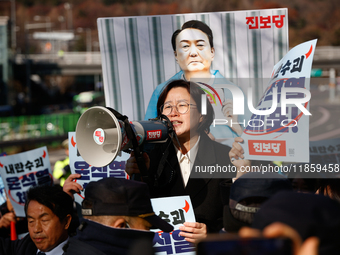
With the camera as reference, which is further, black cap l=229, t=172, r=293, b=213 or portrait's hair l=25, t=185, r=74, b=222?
portrait's hair l=25, t=185, r=74, b=222

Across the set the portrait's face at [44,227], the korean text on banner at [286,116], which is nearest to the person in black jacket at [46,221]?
the portrait's face at [44,227]

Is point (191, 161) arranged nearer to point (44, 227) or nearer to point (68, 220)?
point (68, 220)

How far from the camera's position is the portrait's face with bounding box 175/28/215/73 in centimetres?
259

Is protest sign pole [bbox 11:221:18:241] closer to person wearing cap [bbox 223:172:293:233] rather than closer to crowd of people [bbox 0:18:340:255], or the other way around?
crowd of people [bbox 0:18:340:255]

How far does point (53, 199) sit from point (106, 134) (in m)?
0.60

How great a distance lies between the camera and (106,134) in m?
2.09

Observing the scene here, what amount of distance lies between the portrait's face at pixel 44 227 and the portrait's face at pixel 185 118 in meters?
0.89

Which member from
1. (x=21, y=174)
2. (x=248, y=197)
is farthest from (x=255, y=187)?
(x=21, y=174)

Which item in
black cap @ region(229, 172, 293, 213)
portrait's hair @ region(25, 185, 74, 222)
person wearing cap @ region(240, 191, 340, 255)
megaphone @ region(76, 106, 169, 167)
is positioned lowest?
portrait's hair @ region(25, 185, 74, 222)

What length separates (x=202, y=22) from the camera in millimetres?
2584

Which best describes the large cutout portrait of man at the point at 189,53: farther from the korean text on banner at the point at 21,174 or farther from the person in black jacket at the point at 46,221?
the korean text on banner at the point at 21,174

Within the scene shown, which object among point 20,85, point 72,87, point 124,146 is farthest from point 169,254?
point 72,87

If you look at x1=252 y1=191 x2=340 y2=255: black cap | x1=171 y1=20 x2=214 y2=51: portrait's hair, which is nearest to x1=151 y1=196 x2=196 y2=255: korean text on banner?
x1=171 y1=20 x2=214 y2=51: portrait's hair

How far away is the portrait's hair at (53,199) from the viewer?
7.73 feet
